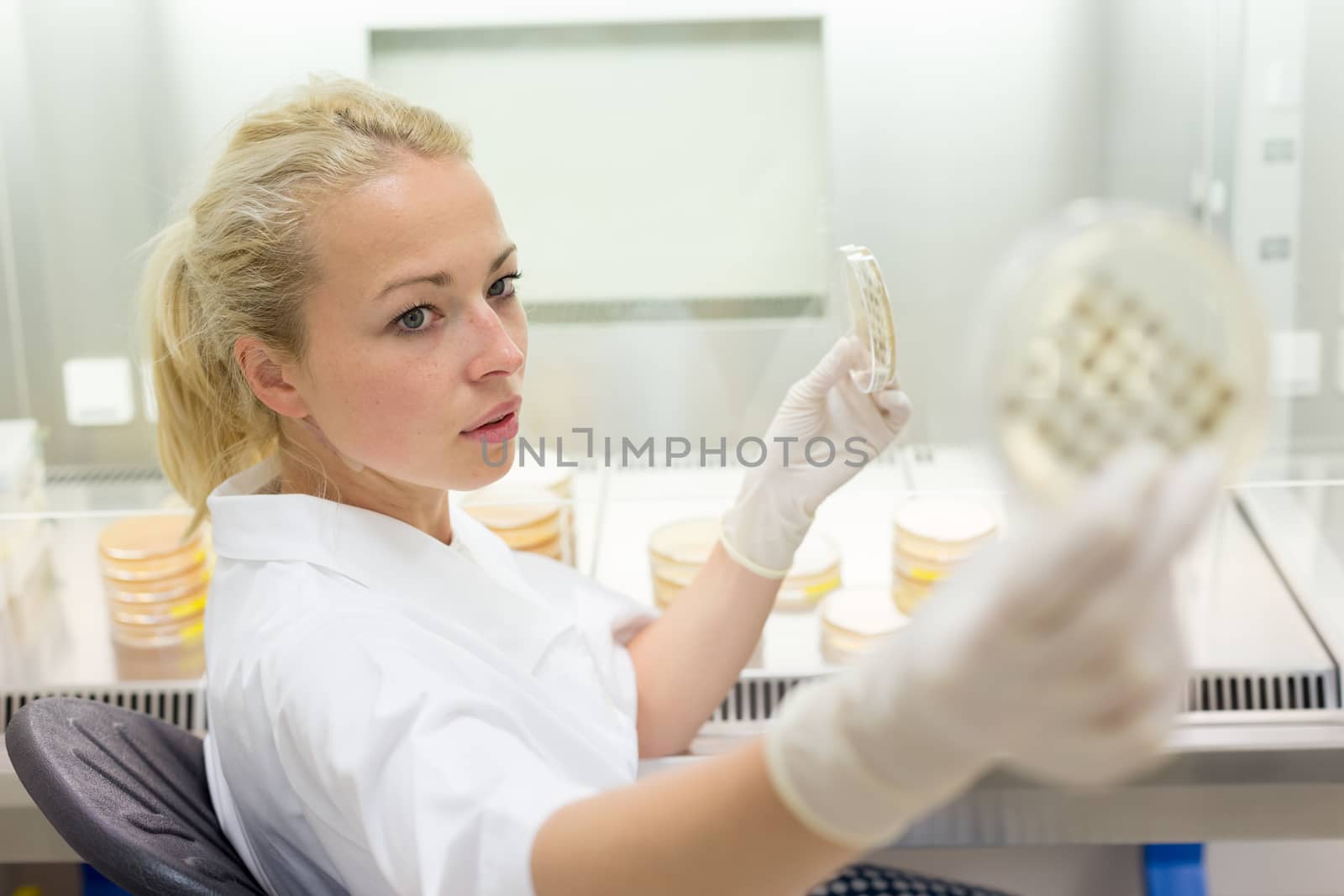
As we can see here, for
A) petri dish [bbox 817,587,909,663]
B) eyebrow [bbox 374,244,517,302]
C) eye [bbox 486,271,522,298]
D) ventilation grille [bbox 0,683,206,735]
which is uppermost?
eyebrow [bbox 374,244,517,302]

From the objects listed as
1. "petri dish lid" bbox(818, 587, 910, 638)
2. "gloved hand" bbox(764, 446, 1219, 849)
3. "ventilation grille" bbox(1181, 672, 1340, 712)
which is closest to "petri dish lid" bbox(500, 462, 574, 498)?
"petri dish lid" bbox(818, 587, 910, 638)

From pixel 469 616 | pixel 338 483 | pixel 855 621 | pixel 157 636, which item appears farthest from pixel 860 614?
pixel 157 636

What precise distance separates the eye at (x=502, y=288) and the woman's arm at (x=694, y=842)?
56 cm

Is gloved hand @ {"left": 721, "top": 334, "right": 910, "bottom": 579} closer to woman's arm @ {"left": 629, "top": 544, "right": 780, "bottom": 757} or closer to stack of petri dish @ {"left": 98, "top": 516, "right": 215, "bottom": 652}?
woman's arm @ {"left": 629, "top": 544, "right": 780, "bottom": 757}

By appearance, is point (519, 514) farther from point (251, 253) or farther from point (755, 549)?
point (251, 253)

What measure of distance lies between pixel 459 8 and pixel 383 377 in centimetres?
68

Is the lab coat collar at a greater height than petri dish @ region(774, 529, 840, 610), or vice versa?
the lab coat collar

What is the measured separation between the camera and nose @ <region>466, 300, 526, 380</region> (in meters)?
1.12

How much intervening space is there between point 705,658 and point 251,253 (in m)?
0.63

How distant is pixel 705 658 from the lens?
1.37m

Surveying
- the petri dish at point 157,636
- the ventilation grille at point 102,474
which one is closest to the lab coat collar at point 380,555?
the petri dish at point 157,636

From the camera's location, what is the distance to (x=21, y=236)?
1.66 metres

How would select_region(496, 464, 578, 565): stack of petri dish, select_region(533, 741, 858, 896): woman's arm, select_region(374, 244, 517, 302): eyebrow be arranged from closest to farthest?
select_region(533, 741, 858, 896): woman's arm < select_region(374, 244, 517, 302): eyebrow < select_region(496, 464, 578, 565): stack of petri dish

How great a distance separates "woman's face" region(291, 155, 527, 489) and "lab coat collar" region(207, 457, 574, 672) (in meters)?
0.07
